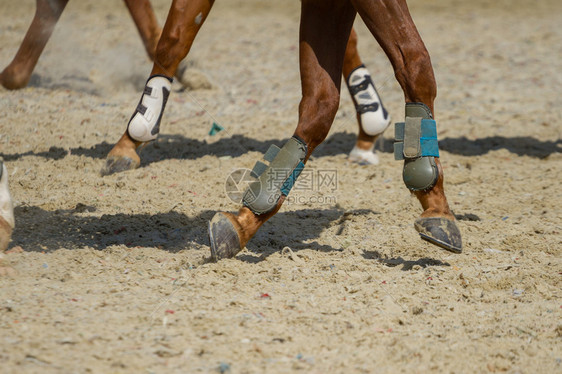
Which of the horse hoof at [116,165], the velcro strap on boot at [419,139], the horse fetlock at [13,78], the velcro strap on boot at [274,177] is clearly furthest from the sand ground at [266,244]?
the velcro strap on boot at [419,139]

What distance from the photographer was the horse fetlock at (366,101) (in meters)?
4.46

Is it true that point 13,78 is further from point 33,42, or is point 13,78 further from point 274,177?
point 274,177

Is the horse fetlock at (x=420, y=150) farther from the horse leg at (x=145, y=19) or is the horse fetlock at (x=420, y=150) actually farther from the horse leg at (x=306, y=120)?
the horse leg at (x=145, y=19)

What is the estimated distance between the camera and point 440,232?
266 centimetres

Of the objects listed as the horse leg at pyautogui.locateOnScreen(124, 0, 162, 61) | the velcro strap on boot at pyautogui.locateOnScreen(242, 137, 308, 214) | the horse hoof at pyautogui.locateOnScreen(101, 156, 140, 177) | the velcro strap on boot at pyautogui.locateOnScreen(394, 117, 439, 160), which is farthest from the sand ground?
the horse leg at pyautogui.locateOnScreen(124, 0, 162, 61)

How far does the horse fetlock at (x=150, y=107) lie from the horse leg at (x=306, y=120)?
4.09ft

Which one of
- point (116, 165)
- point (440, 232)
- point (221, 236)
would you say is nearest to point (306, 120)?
point (221, 236)

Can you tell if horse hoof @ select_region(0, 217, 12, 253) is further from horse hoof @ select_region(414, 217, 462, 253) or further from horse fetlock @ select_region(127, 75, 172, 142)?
horse hoof @ select_region(414, 217, 462, 253)

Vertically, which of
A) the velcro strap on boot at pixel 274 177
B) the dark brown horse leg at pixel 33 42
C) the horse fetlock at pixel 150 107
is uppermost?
the dark brown horse leg at pixel 33 42

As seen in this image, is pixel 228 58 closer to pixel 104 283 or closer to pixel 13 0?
pixel 13 0

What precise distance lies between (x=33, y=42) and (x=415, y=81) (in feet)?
11.5

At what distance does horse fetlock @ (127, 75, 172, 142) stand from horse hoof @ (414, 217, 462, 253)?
6.20 ft

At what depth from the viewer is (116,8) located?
1020cm

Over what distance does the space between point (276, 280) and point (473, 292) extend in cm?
79
